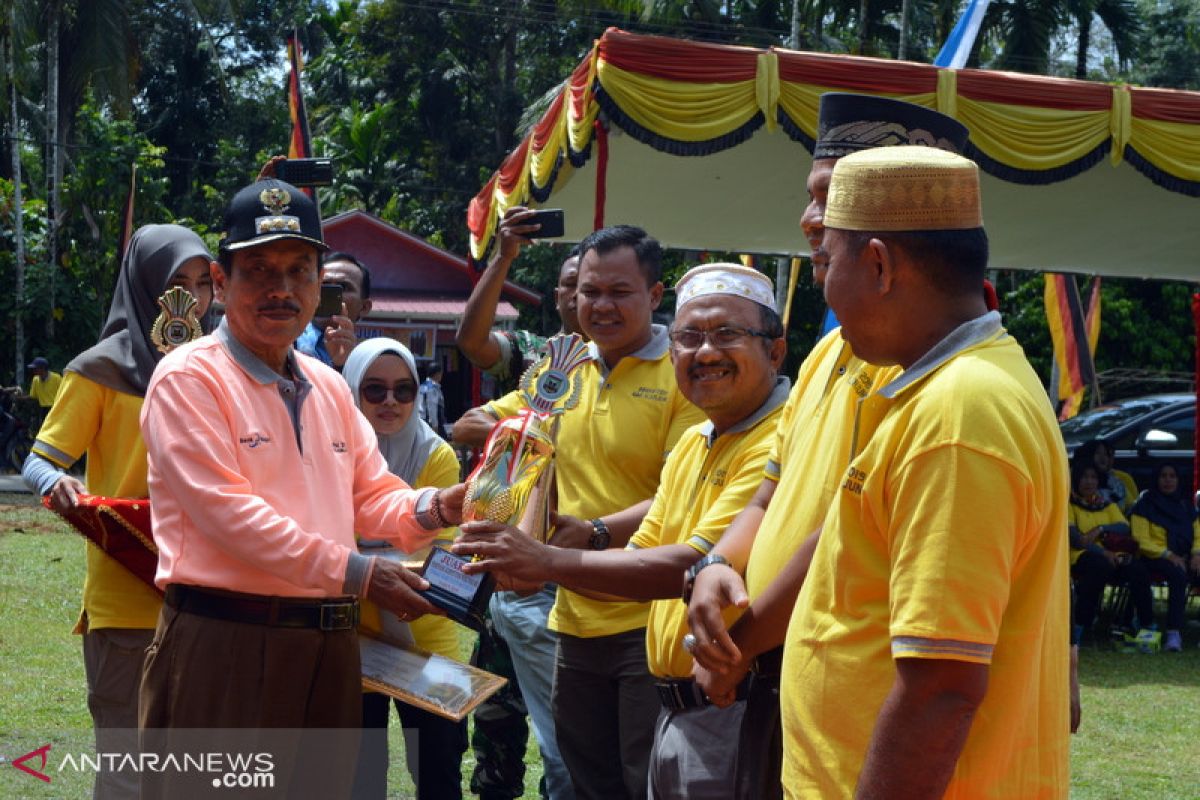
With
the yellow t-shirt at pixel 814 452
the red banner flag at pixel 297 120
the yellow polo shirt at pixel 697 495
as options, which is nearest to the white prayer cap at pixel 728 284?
the yellow polo shirt at pixel 697 495

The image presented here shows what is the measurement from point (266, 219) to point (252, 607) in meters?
0.92

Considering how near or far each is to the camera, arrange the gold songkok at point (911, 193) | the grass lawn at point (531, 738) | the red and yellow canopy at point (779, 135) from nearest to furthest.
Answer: the gold songkok at point (911, 193)
the grass lawn at point (531, 738)
the red and yellow canopy at point (779, 135)

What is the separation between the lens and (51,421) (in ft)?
13.8

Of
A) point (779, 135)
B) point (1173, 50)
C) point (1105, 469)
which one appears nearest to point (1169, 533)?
point (1105, 469)

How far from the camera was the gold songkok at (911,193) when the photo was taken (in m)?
1.99

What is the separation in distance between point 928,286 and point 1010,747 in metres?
0.66

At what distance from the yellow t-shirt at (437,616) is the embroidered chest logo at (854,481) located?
2259 millimetres

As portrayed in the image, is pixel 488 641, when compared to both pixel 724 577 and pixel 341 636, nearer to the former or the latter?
pixel 341 636

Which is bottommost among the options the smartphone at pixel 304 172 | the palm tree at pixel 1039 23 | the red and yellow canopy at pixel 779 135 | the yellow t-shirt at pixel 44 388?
the yellow t-shirt at pixel 44 388

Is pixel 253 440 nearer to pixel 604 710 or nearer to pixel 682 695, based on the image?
pixel 682 695

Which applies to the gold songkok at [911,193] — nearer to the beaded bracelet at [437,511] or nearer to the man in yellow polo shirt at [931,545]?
the man in yellow polo shirt at [931,545]

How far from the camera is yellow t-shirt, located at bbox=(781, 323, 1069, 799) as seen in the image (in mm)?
1828

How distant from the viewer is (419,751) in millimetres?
4500

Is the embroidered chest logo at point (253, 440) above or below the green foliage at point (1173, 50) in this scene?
below
